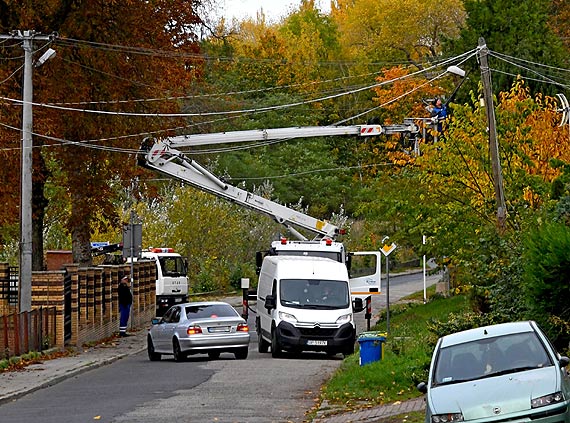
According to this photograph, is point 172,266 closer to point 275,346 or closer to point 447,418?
point 275,346

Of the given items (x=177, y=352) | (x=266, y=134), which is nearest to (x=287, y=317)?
(x=177, y=352)

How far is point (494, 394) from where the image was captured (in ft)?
42.4

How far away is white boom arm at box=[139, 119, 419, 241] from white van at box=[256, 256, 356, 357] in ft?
30.3

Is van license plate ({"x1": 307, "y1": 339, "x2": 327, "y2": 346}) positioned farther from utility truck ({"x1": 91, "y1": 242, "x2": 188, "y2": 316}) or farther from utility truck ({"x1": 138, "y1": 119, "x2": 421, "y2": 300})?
utility truck ({"x1": 91, "y1": 242, "x2": 188, "y2": 316})

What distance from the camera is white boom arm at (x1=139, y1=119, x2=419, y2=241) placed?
4000 centimetres

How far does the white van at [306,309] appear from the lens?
95.6 feet

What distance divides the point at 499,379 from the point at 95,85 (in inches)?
962

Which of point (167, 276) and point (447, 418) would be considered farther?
point (167, 276)

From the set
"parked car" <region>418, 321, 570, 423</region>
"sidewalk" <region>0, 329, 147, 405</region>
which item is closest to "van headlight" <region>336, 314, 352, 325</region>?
"sidewalk" <region>0, 329, 147, 405</region>

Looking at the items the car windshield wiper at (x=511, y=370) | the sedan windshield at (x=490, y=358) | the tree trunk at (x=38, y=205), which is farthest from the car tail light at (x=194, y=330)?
the car windshield wiper at (x=511, y=370)

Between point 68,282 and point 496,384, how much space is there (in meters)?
20.9

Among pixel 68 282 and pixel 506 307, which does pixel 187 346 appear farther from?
pixel 506 307

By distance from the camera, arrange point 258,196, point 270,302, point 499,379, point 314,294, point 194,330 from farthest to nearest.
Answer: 1. point 258,196
2. point 314,294
3. point 270,302
4. point 194,330
5. point 499,379

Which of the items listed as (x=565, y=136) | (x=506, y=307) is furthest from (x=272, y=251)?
(x=506, y=307)
